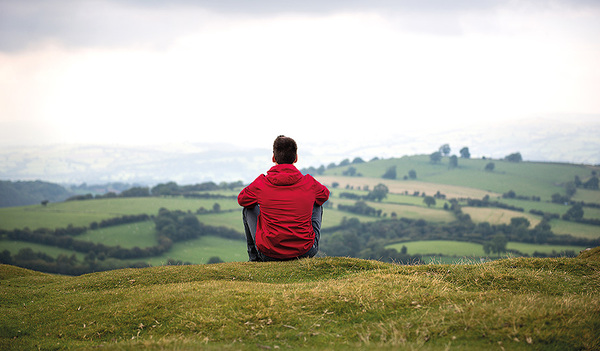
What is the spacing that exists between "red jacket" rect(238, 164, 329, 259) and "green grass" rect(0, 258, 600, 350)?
128 cm

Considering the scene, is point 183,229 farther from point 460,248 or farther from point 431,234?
point 460,248

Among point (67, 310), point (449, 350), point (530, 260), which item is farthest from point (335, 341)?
point (530, 260)

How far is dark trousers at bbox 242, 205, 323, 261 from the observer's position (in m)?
13.2

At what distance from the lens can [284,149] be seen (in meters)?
12.8

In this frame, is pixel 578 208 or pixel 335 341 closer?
pixel 335 341

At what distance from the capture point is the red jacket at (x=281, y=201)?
41.6 feet

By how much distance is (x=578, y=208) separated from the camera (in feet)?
426

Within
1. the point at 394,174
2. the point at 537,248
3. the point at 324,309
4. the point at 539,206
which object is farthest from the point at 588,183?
the point at 324,309

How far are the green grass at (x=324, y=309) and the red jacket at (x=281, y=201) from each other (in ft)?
4.21

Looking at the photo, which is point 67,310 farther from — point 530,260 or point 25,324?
point 530,260

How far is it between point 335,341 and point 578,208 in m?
147

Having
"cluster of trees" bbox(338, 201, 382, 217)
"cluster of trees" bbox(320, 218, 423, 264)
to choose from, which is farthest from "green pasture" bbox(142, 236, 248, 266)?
"cluster of trees" bbox(338, 201, 382, 217)

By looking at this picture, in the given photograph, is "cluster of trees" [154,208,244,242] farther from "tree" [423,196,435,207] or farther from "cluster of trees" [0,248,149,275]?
"tree" [423,196,435,207]

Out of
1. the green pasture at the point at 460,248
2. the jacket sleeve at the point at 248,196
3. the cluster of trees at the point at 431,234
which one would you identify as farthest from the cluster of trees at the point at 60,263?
the jacket sleeve at the point at 248,196
